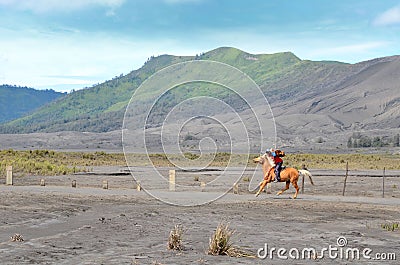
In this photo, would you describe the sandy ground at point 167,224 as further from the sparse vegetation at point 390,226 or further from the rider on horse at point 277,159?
the rider on horse at point 277,159

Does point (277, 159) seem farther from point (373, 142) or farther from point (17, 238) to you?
point (373, 142)

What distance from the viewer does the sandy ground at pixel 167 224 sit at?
13.1 metres

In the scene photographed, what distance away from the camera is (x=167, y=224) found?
18.8m

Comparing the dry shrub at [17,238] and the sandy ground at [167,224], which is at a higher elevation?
the dry shrub at [17,238]

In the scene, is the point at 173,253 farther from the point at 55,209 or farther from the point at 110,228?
the point at 55,209

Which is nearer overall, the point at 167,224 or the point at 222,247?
the point at 222,247

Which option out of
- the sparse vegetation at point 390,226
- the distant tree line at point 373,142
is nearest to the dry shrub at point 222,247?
the sparse vegetation at point 390,226

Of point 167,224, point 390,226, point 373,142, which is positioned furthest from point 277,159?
point 373,142

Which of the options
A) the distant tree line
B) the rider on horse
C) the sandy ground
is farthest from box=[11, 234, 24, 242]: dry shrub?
the distant tree line

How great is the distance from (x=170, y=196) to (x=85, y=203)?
5375mm

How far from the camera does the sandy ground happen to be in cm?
1309

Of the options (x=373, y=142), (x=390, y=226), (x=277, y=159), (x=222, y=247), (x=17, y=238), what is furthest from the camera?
(x=373, y=142)

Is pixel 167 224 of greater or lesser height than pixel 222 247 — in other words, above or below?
below

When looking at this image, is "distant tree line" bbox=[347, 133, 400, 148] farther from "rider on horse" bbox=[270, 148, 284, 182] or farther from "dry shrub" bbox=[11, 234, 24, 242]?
"dry shrub" bbox=[11, 234, 24, 242]
